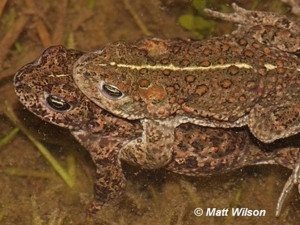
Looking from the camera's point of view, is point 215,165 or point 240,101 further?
point 215,165

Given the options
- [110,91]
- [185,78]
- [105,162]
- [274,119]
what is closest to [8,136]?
[105,162]

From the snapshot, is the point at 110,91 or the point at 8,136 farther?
the point at 8,136

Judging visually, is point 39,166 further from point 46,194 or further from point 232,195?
point 232,195

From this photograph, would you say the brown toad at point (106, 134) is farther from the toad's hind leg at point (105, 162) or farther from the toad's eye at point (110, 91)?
the toad's eye at point (110, 91)

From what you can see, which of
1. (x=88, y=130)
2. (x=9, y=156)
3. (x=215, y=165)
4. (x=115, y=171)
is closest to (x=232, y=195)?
(x=215, y=165)

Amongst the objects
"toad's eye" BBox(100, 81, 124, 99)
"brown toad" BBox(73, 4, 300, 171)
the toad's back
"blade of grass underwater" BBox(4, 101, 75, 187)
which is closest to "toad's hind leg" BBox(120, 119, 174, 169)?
"brown toad" BBox(73, 4, 300, 171)

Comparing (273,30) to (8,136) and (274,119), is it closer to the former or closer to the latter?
(274,119)
